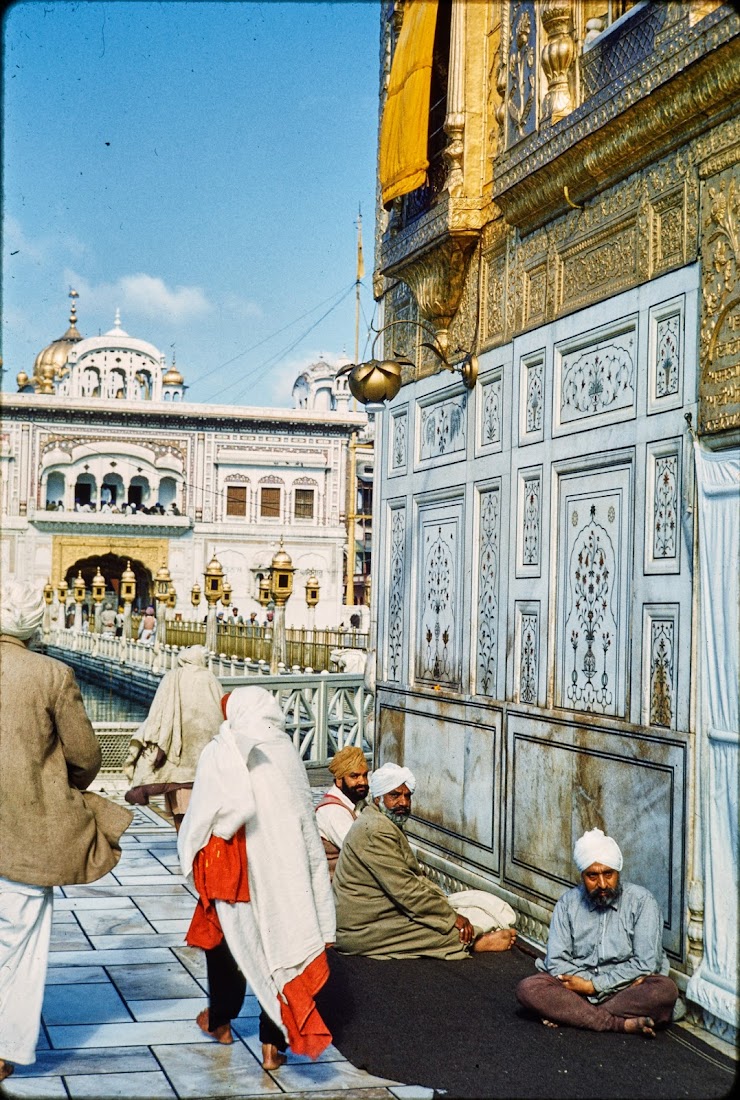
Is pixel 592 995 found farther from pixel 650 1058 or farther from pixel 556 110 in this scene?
pixel 556 110

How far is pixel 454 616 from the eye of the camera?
7.00 meters

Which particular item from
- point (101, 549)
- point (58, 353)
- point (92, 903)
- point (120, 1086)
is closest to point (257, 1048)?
point (120, 1086)

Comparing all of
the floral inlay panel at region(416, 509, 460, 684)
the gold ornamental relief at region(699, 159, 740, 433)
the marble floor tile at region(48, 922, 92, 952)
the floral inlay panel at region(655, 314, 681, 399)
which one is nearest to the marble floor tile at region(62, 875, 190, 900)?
the marble floor tile at region(48, 922, 92, 952)

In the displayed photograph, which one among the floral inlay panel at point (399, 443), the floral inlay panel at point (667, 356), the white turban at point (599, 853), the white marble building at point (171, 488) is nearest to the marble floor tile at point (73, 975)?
the white turban at point (599, 853)

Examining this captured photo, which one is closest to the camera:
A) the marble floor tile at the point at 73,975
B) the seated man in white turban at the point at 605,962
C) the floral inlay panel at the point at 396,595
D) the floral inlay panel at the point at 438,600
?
the seated man in white turban at the point at 605,962

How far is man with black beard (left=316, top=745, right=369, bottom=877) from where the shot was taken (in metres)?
5.89

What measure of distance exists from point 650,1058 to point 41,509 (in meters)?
39.2

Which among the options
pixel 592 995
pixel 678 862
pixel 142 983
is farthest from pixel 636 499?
pixel 142 983

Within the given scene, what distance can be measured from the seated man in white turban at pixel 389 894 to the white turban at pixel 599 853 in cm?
109

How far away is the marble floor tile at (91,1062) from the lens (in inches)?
154

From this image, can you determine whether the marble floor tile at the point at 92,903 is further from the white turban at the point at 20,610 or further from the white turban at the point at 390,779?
the white turban at the point at 20,610

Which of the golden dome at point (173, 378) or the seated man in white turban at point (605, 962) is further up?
the golden dome at point (173, 378)

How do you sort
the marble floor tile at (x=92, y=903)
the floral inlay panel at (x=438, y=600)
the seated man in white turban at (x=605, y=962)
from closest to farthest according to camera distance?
the seated man in white turban at (x=605, y=962) < the marble floor tile at (x=92, y=903) < the floral inlay panel at (x=438, y=600)

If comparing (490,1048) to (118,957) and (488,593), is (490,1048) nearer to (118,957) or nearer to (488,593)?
(118,957)
